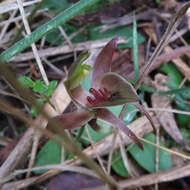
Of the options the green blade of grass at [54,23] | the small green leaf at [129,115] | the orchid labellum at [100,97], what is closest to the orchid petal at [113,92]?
the orchid labellum at [100,97]

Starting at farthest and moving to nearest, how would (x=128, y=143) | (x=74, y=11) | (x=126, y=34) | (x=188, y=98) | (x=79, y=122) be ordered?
(x=126, y=34)
(x=188, y=98)
(x=128, y=143)
(x=74, y=11)
(x=79, y=122)

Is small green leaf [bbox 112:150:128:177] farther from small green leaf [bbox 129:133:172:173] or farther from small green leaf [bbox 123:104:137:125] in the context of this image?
small green leaf [bbox 123:104:137:125]

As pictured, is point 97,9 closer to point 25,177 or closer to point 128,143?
point 128,143

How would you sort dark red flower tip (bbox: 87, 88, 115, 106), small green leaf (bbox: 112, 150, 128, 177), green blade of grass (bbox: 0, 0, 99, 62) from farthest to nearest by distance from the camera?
small green leaf (bbox: 112, 150, 128, 177), green blade of grass (bbox: 0, 0, 99, 62), dark red flower tip (bbox: 87, 88, 115, 106)

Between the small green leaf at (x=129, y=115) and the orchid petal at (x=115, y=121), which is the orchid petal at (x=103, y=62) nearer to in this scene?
the orchid petal at (x=115, y=121)

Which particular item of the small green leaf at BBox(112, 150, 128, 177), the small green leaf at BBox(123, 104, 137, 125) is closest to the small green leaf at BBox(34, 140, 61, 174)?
the small green leaf at BBox(112, 150, 128, 177)

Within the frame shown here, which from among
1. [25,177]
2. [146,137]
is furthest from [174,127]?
[25,177]
